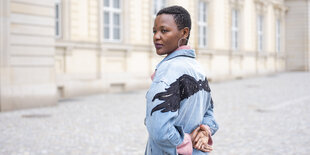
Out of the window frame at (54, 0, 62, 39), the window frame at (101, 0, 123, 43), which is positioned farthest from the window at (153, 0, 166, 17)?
the window frame at (54, 0, 62, 39)

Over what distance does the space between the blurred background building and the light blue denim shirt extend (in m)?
2.43

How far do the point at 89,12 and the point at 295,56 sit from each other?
23.3 metres

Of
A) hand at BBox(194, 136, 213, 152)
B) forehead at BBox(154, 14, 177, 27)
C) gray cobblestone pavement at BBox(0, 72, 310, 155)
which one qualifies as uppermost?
forehead at BBox(154, 14, 177, 27)

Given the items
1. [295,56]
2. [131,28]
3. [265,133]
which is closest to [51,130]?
[265,133]

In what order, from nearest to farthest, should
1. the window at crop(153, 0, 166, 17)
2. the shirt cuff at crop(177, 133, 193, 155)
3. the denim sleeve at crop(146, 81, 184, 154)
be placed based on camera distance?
1. the denim sleeve at crop(146, 81, 184, 154)
2. the shirt cuff at crop(177, 133, 193, 155)
3. the window at crop(153, 0, 166, 17)

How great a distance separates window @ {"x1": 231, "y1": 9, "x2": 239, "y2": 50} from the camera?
2392 centimetres

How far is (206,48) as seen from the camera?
2088 cm

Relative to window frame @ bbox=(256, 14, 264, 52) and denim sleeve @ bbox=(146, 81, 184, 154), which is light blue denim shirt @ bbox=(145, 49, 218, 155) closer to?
denim sleeve @ bbox=(146, 81, 184, 154)

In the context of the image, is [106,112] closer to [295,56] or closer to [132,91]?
[132,91]

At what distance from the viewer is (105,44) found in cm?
1428

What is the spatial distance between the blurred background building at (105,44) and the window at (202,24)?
0.05 m

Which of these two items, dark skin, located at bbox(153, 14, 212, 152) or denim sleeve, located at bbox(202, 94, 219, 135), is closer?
dark skin, located at bbox(153, 14, 212, 152)

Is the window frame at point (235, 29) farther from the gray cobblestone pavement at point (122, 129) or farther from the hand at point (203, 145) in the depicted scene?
the hand at point (203, 145)

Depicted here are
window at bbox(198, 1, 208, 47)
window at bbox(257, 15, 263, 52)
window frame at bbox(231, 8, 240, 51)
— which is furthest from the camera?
window at bbox(257, 15, 263, 52)
